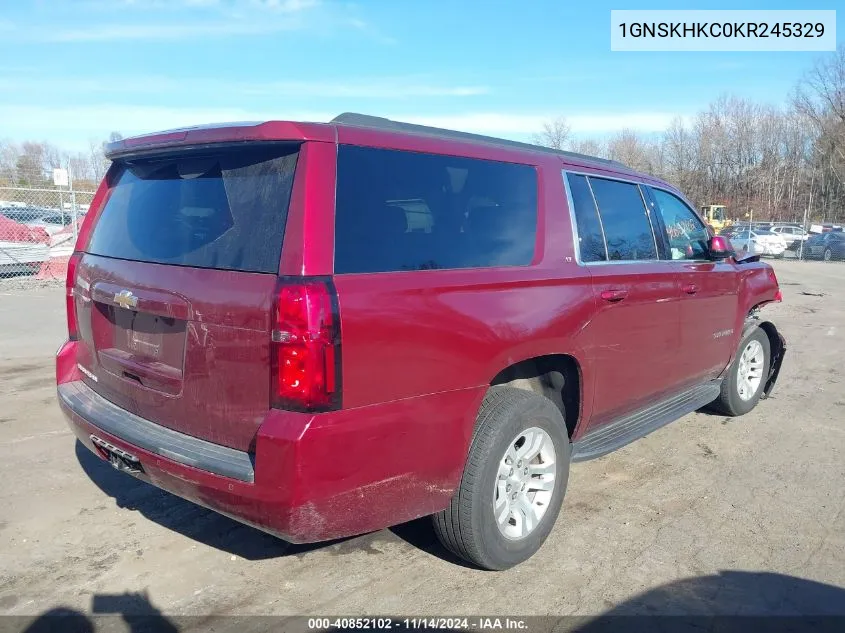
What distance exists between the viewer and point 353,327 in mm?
2547

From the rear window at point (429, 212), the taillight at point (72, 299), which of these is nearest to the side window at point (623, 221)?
the rear window at point (429, 212)

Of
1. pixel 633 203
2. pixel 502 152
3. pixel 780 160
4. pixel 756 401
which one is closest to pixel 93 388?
pixel 502 152

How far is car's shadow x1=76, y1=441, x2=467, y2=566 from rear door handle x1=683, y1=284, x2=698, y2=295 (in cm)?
239

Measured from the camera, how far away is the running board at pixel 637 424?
3.86 metres

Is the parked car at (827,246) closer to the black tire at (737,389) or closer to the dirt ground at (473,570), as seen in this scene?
the black tire at (737,389)

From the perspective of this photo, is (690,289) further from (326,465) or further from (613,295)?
(326,465)

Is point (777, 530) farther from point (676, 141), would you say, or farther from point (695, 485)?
point (676, 141)

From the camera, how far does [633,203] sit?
14.8 ft

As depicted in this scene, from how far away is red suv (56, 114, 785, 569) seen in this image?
2.55m

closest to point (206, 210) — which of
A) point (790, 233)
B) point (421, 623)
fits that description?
point (421, 623)

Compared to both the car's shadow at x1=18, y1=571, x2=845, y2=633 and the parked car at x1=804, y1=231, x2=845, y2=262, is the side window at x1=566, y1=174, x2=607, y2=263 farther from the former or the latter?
the parked car at x1=804, y1=231, x2=845, y2=262

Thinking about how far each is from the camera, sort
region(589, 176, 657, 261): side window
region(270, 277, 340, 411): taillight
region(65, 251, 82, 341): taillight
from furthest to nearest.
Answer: region(589, 176, 657, 261): side window, region(65, 251, 82, 341): taillight, region(270, 277, 340, 411): taillight

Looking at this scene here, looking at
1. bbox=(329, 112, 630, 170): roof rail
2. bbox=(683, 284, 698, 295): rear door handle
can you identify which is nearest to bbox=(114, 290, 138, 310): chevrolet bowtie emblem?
bbox=(329, 112, 630, 170): roof rail

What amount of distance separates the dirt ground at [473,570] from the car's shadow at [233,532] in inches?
0.5
